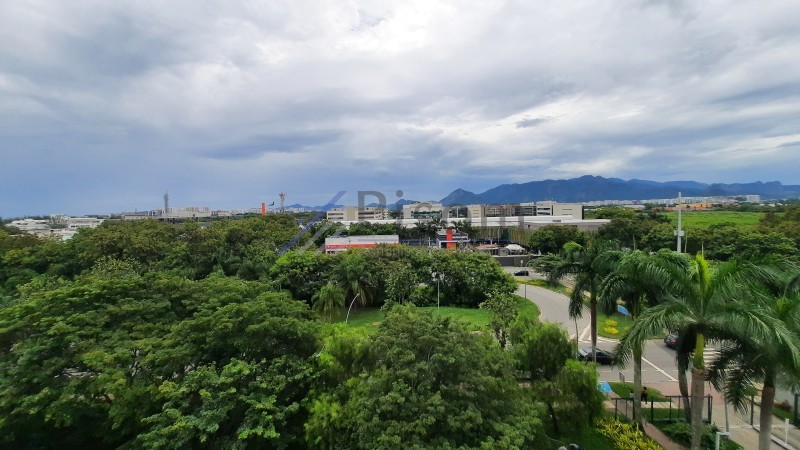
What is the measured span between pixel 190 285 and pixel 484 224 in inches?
2789

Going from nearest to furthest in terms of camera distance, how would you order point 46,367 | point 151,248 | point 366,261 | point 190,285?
1. point 46,367
2. point 190,285
3. point 366,261
4. point 151,248

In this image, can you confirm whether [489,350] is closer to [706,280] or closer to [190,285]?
[706,280]

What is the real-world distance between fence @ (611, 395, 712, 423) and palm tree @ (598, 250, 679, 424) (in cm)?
95

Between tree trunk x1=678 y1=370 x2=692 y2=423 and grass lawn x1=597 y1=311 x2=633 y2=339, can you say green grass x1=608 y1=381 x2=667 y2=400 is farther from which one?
grass lawn x1=597 y1=311 x2=633 y2=339

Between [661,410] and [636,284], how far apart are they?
6.35 m

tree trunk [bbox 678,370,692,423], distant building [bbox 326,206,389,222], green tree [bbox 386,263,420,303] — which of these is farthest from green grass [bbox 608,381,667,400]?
distant building [bbox 326,206,389,222]

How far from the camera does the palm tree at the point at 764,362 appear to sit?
8.39 meters

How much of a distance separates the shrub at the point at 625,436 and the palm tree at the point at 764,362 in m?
2.77

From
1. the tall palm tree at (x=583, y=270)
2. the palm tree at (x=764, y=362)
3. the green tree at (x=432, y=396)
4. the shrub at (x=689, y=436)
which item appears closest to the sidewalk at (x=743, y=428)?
the shrub at (x=689, y=436)

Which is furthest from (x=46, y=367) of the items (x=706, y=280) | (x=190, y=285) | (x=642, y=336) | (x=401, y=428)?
(x=706, y=280)

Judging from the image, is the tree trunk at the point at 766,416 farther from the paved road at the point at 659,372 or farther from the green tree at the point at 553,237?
the green tree at the point at 553,237

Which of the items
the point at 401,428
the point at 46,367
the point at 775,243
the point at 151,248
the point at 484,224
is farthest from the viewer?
the point at 484,224

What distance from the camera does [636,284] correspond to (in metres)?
13.1

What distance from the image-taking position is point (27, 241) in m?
38.8
